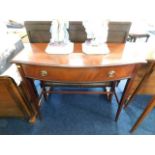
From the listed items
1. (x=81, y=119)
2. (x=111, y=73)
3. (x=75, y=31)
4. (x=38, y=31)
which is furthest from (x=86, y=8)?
(x=81, y=119)

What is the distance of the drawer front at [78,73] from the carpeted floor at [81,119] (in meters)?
0.65

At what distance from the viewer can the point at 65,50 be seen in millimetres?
1067

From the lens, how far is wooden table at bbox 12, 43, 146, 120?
36.0 inches

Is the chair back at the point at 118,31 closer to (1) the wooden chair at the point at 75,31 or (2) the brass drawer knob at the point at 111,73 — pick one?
(1) the wooden chair at the point at 75,31

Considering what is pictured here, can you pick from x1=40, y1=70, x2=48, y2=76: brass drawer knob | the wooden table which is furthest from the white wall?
x1=40, y1=70, x2=48, y2=76: brass drawer knob

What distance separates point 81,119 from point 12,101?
29.3 inches

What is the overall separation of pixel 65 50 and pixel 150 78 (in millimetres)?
1001

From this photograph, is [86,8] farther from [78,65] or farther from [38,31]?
[78,65]

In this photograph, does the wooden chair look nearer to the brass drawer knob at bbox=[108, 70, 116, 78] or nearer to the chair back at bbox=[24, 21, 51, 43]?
the chair back at bbox=[24, 21, 51, 43]

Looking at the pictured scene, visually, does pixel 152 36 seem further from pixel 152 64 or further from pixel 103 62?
pixel 103 62

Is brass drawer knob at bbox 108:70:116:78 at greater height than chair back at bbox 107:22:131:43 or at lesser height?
lesser

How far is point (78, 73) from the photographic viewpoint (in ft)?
3.17

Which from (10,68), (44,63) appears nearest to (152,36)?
(44,63)
